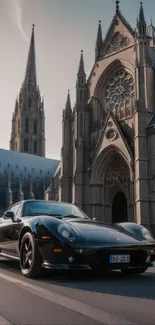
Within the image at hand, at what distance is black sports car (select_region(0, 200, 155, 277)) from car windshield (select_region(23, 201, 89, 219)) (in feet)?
1.52

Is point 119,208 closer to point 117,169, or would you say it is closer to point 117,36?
point 117,169

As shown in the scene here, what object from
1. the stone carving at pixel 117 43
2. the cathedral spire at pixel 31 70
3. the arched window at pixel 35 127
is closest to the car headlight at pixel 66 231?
the stone carving at pixel 117 43

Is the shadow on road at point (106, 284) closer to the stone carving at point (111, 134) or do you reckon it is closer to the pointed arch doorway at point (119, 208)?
the stone carving at point (111, 134)

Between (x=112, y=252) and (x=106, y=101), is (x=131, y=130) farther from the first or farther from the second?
(x=112, y=252)

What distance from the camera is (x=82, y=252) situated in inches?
167

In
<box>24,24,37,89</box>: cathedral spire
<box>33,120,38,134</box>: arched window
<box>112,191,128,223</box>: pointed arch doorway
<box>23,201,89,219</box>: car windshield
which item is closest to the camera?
<box>23,201,89,219</box>: car windshield

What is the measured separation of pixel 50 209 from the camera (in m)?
6.20

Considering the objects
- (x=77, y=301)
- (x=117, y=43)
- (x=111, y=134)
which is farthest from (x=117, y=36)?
(x=77, y=301)

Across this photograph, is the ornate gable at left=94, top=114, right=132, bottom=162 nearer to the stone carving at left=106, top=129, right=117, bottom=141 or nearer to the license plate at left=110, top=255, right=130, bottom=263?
the stone carving at left=106, top=129, right=117, bottom=141

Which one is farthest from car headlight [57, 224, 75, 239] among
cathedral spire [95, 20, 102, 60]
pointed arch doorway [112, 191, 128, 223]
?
cathedral spire [95, 20, 102, 60]

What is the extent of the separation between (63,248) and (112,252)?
2.21 ft

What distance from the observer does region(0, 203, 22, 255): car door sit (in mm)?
5488

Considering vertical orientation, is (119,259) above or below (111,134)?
below

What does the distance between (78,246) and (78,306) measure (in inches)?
50.4
